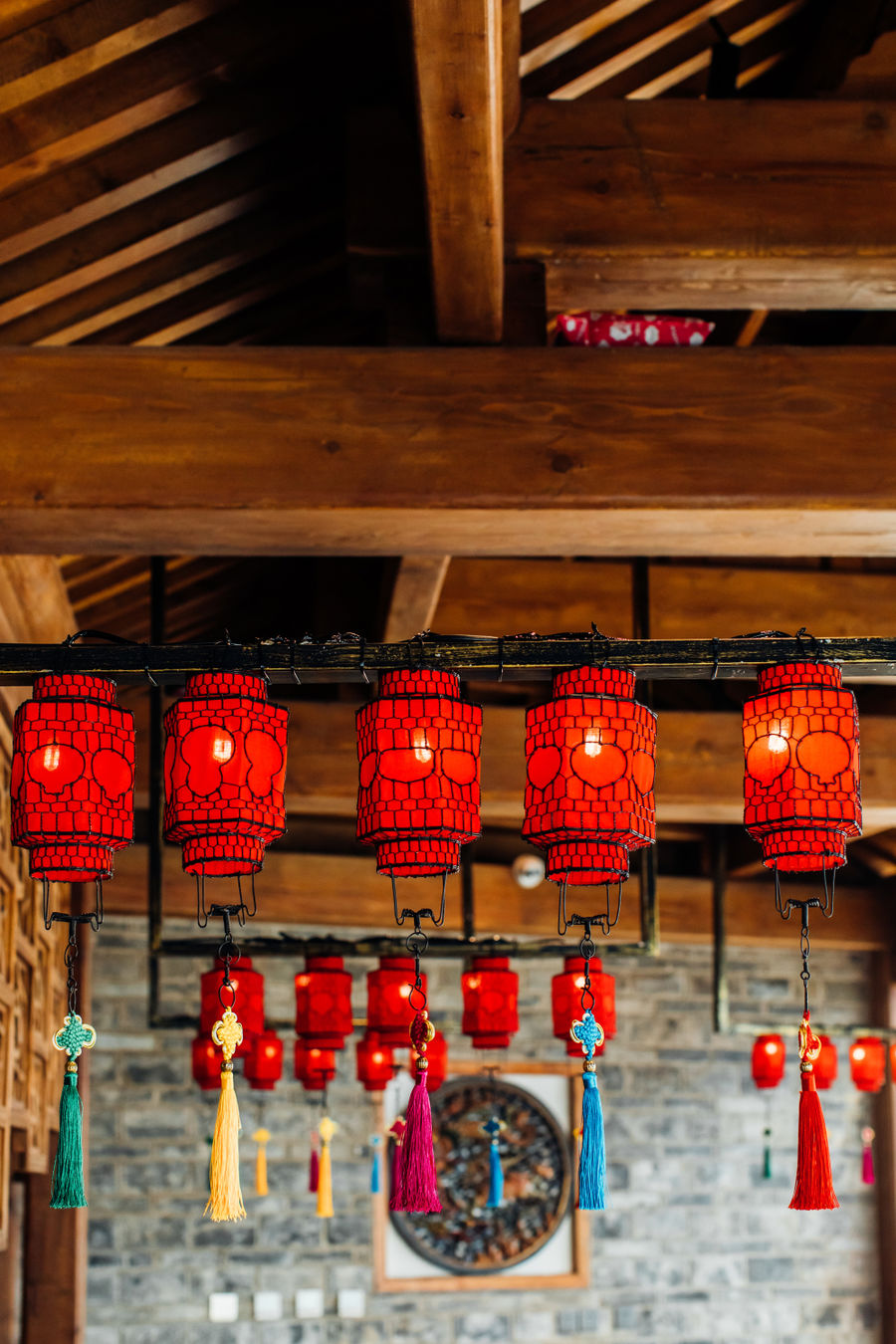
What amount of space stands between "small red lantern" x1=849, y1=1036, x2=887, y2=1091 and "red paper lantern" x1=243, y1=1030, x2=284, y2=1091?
254cm

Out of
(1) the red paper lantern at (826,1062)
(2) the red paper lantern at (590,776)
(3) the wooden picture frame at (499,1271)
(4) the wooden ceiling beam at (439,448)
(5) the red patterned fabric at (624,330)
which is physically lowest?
(3) the wooden picture frame at (499,1271)

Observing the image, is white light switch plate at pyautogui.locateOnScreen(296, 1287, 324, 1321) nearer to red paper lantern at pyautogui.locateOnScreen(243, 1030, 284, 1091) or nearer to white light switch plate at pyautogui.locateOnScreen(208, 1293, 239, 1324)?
white light switch plate at pyautogui.locateOnScreen(208, 1293, 239, 1324)

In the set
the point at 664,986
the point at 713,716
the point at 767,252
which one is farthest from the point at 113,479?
the point at 664,986

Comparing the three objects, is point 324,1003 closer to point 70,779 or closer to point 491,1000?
point 491,1000

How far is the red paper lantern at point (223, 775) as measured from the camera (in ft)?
9.43

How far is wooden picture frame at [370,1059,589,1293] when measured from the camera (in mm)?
6980

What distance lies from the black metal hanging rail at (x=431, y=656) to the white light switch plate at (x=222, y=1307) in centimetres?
458

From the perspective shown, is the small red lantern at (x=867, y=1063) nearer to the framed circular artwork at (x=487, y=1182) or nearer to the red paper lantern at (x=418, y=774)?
the framed circular artwork at (x=487, y=1182)

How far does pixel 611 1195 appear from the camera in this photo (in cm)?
728

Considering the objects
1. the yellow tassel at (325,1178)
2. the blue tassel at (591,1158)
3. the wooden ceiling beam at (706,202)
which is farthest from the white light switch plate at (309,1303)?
the wooden ceiling beam at (706,202)

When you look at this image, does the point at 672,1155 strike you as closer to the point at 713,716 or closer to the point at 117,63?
the point at 713,716

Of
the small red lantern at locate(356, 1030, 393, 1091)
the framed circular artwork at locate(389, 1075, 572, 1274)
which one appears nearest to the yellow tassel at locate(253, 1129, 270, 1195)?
the framed circular artwork at locate(389, 1075, 572, 1274)

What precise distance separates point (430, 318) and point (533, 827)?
3.29 feet

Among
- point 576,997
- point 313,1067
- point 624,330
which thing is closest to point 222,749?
point 624,330
